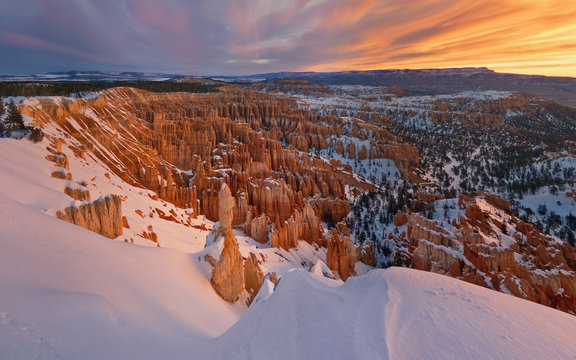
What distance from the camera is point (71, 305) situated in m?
4.58

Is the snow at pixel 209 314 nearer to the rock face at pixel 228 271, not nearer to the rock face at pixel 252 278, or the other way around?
the rock face at pixel 228 271

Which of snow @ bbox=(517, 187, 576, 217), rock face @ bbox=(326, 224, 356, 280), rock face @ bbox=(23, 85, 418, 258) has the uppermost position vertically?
rock face @ bbox=(23, 85, 418, 258)

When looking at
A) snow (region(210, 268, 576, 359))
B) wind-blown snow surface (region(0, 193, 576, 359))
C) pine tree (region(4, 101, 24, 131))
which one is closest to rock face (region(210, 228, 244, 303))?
wind-blown snow surface (region(0, 193, 576, 359))

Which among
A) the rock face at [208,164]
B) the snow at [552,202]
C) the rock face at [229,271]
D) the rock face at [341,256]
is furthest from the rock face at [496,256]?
the snow at [552,202]

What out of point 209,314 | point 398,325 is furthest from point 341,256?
point 398,325

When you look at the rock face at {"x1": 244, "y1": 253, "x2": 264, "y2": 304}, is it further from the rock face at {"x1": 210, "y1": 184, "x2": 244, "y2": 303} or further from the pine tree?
the pine tree

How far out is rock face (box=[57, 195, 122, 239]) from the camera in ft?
30.8

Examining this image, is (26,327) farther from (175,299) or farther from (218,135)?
(218,135)

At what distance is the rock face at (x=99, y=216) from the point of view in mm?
9375

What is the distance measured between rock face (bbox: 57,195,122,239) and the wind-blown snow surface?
214 cm

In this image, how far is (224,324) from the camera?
7730 millimetres

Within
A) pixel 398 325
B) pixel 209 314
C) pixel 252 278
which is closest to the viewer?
pixel 398 325

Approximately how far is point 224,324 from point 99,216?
20.8ft

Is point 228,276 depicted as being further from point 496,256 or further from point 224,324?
point 496,256
